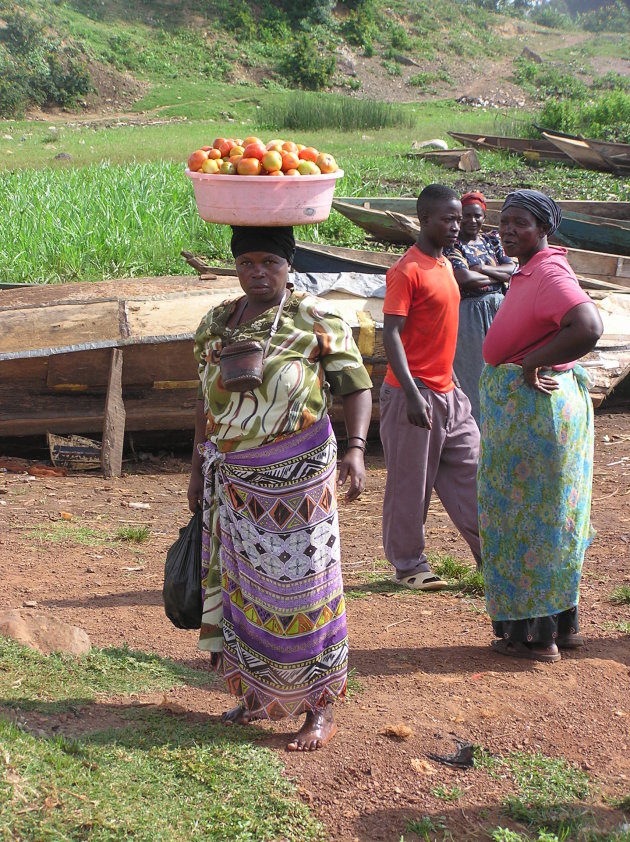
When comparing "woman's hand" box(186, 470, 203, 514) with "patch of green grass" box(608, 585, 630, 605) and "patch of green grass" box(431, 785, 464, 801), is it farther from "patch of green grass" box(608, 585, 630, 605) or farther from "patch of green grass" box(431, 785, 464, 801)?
"patch of green grass" box(608, 585, 630, 605)

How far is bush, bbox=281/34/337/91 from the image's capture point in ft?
122

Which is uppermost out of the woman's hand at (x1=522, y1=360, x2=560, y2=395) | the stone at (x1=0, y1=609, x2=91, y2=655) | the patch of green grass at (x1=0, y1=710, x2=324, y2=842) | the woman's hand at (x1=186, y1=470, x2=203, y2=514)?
the woman's hand at (x1=522, y1=360, x2=560, y2=395)

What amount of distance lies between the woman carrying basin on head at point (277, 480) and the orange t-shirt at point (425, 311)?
139 cm

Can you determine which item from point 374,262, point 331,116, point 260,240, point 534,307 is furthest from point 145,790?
point 331,116

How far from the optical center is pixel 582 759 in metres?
2.93

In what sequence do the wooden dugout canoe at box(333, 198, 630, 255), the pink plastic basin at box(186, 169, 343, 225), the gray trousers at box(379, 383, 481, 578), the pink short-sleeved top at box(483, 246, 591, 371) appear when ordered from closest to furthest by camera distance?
1. the pink plastic basin at box(186, 169, 343, 225)
2. the pink short-sleeved top at box(483, 246, 591, 371)
3. the gray trousers at box(379, 383, 481, 578)
4. the wooden dugout canoe at box(333, 198, 630, 255)

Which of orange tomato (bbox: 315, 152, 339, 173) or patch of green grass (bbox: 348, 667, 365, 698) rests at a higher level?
orange tomato (bbox: 315, 152, 339, 173)

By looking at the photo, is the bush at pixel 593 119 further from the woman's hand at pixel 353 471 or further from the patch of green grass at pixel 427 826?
the patch of green grass at pixel 427 826

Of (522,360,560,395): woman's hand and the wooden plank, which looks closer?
(522,360,560,395): woman's hand

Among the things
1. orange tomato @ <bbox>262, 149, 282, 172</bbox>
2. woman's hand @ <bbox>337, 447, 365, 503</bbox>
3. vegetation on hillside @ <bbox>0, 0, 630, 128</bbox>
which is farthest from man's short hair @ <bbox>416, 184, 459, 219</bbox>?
vegetation on hillside @ <bbox>0, 0, 630, 128</bbox>

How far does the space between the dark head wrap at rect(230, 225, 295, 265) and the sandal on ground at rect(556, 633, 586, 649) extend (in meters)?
1.93

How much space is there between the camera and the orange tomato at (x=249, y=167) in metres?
2.67

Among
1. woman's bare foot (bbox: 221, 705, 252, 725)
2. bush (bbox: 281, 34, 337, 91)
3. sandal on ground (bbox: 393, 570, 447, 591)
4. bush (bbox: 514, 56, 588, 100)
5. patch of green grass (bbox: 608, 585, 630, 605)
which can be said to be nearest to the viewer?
woman's bare foot (bbox: 221, 705, 252, 725)

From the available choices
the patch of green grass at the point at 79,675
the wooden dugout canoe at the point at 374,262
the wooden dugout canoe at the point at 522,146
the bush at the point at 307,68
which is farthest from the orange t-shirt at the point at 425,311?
the bush at the point at 307,68
